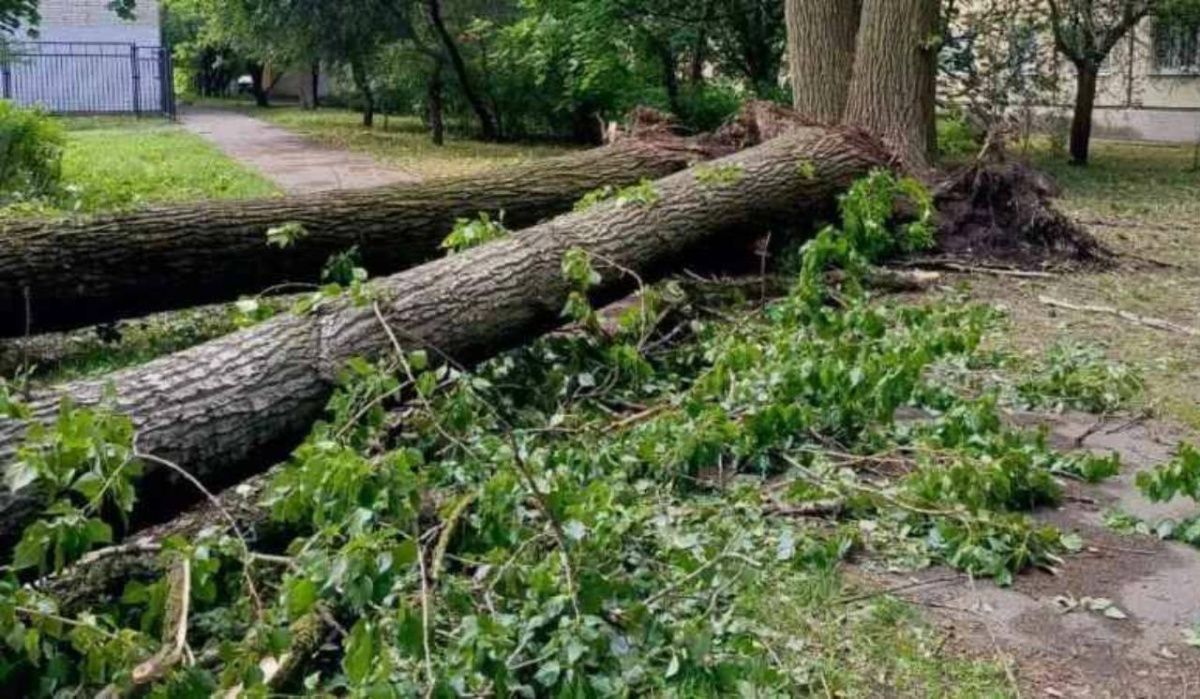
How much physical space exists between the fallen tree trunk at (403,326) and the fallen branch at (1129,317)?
1480 millimetres

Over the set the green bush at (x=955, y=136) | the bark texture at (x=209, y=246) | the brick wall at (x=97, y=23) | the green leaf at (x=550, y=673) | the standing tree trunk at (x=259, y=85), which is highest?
the brick wall at (x=97, y=23)

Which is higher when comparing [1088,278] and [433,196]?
[433,196]

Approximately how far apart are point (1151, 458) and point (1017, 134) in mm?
6897

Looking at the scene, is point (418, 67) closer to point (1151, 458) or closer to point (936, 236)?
point (936, 236)

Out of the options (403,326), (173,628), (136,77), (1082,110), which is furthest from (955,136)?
(136,77)

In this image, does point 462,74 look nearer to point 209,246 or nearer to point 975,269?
point 975,269

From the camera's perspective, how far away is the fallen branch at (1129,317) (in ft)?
21.0

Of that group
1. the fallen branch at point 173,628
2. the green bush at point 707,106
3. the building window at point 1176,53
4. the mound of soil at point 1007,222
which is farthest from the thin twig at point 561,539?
the building window at point 1176,53

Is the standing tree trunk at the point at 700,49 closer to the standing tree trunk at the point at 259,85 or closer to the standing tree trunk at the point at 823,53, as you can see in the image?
the standing tree trunk at the point at 823,53

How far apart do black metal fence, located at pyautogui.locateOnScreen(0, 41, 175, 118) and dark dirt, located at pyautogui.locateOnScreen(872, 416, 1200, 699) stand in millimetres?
26142

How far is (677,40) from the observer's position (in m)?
16.0

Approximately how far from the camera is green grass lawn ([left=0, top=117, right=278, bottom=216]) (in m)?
8.98

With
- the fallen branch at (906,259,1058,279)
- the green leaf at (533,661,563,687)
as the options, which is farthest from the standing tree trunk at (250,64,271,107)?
the green leaf at (533,661,563,687)

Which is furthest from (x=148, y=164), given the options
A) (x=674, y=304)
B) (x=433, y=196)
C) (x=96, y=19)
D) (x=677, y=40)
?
(x=96, y=19)
